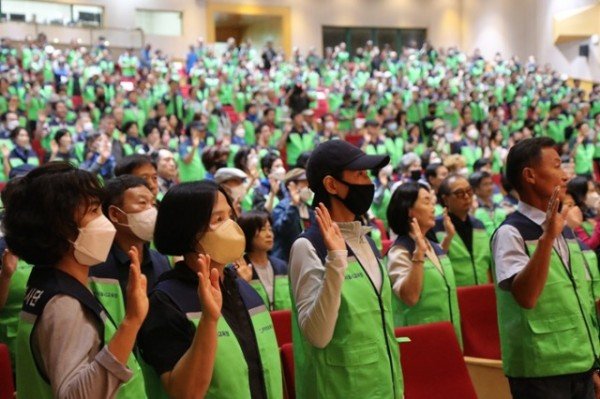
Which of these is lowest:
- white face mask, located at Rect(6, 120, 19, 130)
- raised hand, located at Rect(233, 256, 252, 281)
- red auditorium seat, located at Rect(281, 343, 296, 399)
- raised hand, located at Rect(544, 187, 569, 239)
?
red auditorium seat, located at Rect(281, 343, 296, 399)

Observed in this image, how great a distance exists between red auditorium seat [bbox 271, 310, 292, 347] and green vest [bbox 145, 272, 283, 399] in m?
1.16

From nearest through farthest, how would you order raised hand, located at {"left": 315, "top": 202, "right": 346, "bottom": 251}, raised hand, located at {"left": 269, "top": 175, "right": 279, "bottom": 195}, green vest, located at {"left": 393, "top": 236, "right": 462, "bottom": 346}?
raised hand, located at {"left": 315, "top": 202, "right": 346, "bottom": 251}, green vest, located at {"left": 393, "top": 236, "right": 462, "bottom": 346}, raised hand, located at {"left": 269, "top": 175, "right": 279, "bottom": 195}

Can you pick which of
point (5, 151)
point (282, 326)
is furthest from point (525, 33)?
point (282, 326)

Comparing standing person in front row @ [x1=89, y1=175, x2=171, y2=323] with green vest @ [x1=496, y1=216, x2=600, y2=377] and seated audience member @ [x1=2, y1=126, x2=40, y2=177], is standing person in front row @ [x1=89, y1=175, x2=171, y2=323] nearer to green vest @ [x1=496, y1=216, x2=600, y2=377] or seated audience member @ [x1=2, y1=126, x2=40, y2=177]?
green vest @ [x1=496, y1=216, x2=600, y2=377]

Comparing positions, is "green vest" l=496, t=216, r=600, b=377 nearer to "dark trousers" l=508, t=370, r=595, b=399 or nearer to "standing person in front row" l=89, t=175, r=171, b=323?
"dark trousers" l=508, t=370, r=595, b=399

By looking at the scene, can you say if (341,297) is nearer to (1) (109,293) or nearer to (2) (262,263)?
(1) (109,293)

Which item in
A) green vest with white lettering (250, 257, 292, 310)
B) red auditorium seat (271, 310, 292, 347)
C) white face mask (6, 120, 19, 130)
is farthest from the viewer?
white face mask (6, 120, 19, 130)

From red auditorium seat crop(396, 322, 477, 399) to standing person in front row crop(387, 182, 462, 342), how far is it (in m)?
0.54

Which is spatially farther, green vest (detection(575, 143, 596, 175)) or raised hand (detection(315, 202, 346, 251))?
green vest (detection(575, 143, 596, 175))

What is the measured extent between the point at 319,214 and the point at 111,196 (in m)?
1.00

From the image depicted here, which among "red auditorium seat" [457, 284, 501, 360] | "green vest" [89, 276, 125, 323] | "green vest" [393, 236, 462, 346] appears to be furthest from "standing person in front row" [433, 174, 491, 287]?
"green vest" [89, 276, 125, 323]

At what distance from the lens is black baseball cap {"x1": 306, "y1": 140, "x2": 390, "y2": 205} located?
2.71 meters

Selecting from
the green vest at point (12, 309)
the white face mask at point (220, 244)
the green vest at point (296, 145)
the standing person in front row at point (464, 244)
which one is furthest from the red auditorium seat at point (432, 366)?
the green vest at point (296, 145)

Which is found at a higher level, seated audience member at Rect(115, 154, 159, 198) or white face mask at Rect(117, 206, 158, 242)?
seated audience member at Rect(115, 154, 159, 198)
